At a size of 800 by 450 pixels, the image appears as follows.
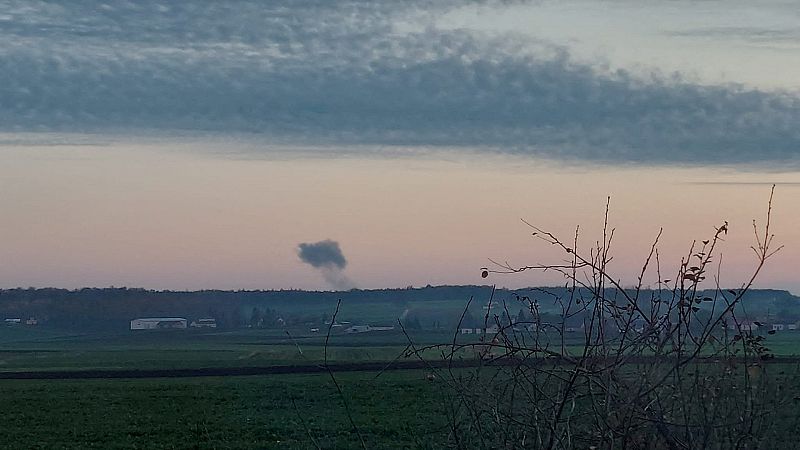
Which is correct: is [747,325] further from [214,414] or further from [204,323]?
[204,323]

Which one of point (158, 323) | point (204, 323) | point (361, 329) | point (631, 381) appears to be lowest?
point (631, 381)

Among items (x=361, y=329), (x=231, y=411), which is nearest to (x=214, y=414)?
(x=231, y=411)

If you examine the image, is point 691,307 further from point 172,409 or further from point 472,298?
point 172,409

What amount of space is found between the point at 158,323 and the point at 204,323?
5.72 meters

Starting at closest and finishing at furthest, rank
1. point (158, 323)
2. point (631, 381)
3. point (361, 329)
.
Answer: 1. point (631, 381)
2. point (361, 329)
3. point (158, 323)

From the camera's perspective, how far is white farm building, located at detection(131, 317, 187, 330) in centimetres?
13238

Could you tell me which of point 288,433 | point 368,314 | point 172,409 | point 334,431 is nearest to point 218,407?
point 172,409

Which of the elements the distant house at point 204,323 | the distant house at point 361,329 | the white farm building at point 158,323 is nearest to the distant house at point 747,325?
the distant house at point 361,329

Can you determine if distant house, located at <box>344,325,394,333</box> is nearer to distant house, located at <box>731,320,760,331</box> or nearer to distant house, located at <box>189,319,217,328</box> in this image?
distant house, located at <box>189,319,217,328</box>

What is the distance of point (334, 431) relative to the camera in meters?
19.2

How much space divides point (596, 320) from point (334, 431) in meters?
16.0

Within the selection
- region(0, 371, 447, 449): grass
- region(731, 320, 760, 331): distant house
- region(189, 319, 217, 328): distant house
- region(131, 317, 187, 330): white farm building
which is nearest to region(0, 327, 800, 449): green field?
region(0, 371, 447, 449): grass

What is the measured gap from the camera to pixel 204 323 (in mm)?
135000

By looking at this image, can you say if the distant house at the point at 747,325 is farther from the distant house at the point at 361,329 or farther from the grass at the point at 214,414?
the distant house at the point at 361,329
